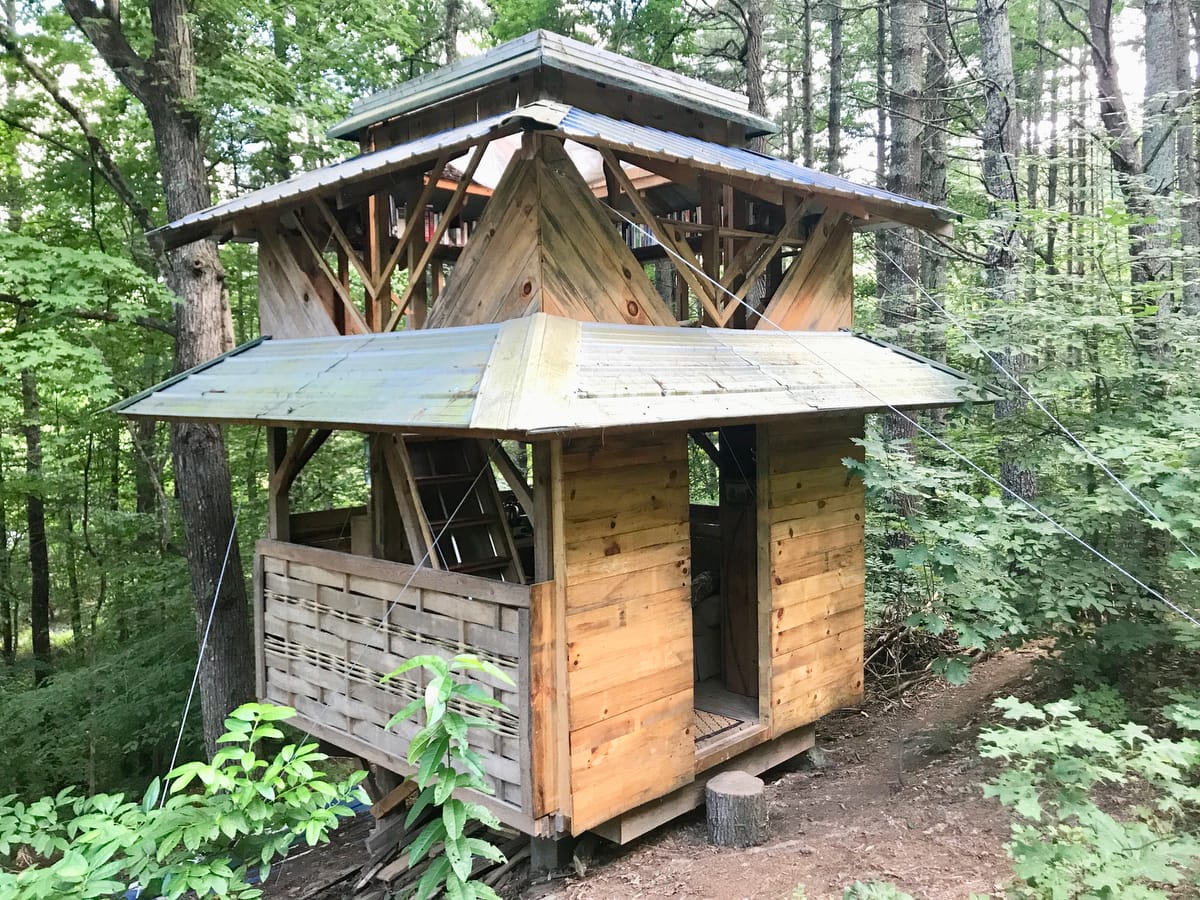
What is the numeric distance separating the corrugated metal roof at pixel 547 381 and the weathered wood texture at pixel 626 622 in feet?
1.82

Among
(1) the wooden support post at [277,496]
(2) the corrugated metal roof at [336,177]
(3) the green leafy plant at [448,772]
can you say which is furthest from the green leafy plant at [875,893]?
(1) the wooden support post at [277,496]

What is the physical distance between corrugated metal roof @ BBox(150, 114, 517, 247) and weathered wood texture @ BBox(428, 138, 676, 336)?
41cm

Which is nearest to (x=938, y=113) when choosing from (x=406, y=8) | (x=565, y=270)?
(x=406, y=8)

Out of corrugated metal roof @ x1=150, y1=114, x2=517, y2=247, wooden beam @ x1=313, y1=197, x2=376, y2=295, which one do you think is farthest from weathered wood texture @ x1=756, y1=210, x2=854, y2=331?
wooden beam @ x1=313, y1=197, x2=376, y2=295

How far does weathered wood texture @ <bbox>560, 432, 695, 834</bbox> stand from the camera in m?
4.35

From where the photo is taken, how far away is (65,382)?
7.37 meters

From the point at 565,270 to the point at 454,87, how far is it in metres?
1.99

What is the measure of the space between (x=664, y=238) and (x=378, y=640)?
319 centimetres

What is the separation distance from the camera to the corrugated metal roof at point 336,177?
158 inches

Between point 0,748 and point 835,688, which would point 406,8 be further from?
point 0,748

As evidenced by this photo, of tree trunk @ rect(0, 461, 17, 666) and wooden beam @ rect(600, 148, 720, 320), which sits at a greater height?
wooden beam @ rect(600, 148, 720, 320)

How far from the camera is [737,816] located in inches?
192

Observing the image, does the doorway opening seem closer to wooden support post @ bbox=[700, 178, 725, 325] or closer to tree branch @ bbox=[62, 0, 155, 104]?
wooden support post @ bbox=[700, 178, 725, 325]

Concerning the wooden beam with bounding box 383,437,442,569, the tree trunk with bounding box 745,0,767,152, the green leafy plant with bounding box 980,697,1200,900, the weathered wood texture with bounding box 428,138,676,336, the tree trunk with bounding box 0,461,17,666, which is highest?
the tree trunk with bounding box 745,0,767,152
